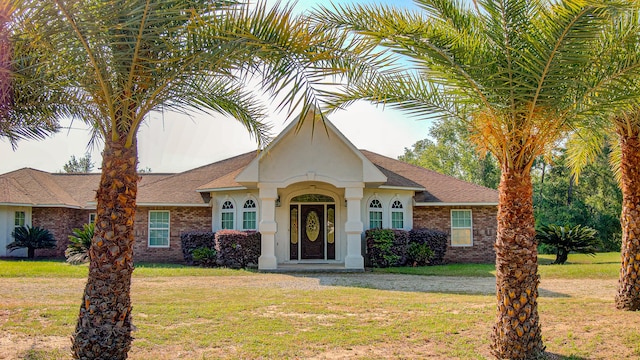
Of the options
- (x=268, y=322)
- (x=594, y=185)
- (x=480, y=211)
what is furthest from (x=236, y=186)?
(x=594, y=185)

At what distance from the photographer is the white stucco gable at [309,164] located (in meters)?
18.6

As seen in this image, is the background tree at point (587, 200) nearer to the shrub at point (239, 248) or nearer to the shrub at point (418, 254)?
the shrub at point (418, 254)

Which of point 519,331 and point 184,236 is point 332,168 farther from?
point 519,331

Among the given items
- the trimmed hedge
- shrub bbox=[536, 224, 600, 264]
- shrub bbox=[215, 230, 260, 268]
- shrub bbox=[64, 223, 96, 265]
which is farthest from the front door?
shrub bbox=[536, 224, 600, 264]

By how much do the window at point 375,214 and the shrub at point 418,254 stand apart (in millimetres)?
1557

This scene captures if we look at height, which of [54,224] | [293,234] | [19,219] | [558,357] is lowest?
[558,357]

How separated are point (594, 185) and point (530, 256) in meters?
33.3

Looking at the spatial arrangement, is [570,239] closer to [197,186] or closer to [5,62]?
[197,186]

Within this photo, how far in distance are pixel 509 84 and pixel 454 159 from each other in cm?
3905

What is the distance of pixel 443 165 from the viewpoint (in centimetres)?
4506

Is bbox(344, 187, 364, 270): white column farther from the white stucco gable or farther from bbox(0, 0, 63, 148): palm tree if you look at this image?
bbox(0, 0, 63, 148): palm tree

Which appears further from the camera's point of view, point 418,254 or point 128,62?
point 418,254

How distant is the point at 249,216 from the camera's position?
20734 millimetres

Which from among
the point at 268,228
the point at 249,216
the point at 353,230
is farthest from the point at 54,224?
the point at 353,230
